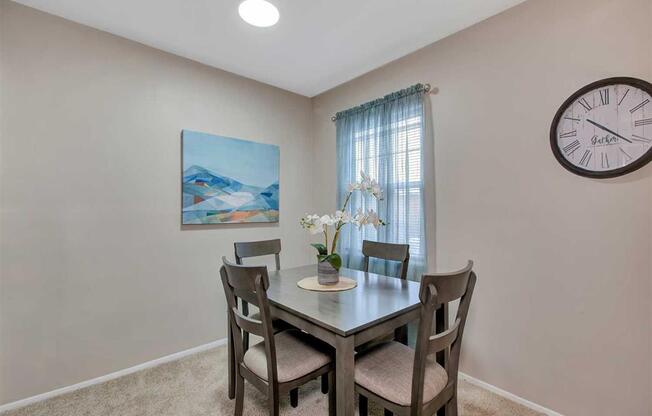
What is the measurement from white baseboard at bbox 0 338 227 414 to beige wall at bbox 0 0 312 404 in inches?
1.4

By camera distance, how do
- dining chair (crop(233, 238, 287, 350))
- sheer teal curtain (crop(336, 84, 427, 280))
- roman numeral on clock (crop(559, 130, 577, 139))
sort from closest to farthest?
roman numeral on clock (crop(559, 130, 577, 139)) → dining chair (crop(233, 238, 287, 350)) → sheer teal curtain (crop(336, 84, 427, 280))

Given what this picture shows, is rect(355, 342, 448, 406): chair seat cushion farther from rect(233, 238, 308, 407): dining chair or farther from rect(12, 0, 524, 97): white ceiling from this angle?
rect(12, 0, 524, 97): white ceiling

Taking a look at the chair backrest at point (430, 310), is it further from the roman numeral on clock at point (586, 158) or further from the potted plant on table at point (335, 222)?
the roman numeral on clock at point (586, 158)

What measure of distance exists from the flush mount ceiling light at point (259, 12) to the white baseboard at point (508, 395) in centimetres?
284

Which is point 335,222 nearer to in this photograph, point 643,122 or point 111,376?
point 643,122

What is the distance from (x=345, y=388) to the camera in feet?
3.83

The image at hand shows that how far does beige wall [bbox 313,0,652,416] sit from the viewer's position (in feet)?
4.85

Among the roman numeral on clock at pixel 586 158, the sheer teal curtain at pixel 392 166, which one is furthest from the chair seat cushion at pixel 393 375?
A: the roman numeral on clock at pixel 586 158

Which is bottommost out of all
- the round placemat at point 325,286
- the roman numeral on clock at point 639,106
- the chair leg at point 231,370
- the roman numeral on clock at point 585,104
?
the chair leg at point 231,370

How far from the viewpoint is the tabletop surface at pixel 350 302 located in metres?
1.27

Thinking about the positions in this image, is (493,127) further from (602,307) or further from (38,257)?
(38,257)

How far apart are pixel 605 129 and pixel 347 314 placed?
5.46ft

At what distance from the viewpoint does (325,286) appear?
1.79m

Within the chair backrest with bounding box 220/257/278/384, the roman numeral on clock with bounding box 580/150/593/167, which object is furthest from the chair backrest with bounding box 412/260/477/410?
the roman numeral on clock with bounding box 580/150/593/167
